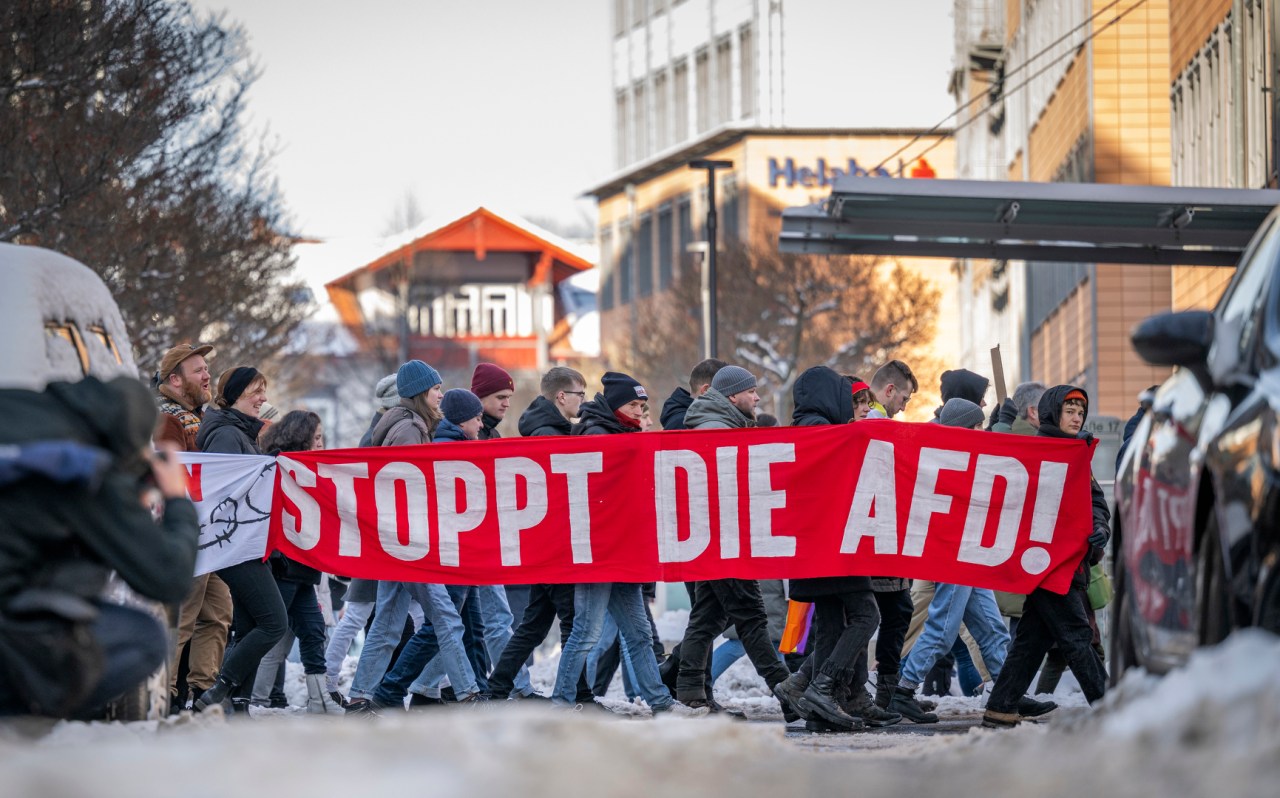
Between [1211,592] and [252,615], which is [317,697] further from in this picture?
[1211,592]

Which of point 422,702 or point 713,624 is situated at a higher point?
point 713,624

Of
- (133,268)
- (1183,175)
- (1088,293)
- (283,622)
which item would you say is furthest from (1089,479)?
(1088,293)

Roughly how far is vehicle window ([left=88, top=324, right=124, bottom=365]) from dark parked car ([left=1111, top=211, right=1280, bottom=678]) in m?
3.38

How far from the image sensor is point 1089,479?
11609 mm

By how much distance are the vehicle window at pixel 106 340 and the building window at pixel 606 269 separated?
8957cm

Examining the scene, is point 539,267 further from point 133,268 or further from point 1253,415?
point 1253,415

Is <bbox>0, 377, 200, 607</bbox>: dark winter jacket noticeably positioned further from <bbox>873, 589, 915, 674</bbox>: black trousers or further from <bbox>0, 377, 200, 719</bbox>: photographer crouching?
<bbox>873, 589, 915, 674</bbox>: black trousers

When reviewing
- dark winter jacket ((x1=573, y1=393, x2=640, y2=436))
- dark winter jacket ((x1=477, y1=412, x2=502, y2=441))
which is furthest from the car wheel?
dark winter jacket ((x1=477, y1=412, x2=502, y2=441))

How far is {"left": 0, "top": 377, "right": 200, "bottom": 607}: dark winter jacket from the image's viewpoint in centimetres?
569

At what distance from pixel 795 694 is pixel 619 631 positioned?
134 centimetres

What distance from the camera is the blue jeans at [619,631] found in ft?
37.4


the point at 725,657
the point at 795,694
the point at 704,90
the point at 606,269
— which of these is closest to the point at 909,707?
the point at 795,694

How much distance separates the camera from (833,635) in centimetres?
1102

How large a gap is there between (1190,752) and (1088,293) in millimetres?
33497
